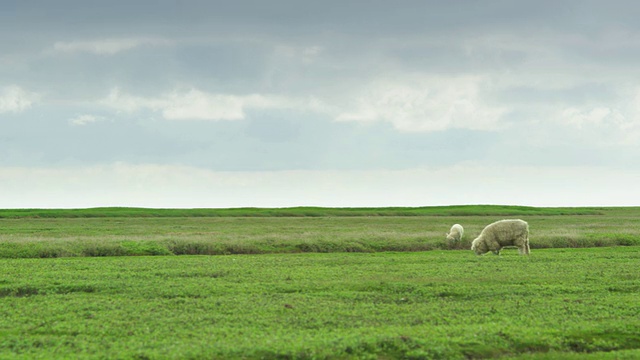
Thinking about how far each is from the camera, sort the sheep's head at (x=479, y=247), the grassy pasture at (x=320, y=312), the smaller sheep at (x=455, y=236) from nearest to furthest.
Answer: the grassy pasture at (x=320, y=312)
the sheep's head at (x=479, y=247)
the smaller sheep at (x=455, y=236)

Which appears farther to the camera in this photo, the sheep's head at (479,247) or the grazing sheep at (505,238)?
the sheep's head at (479,247)

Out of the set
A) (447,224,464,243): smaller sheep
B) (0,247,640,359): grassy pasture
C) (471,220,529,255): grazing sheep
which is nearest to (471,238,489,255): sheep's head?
(471,220,529,255): grazing sheep

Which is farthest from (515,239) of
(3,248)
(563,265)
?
(3,248)

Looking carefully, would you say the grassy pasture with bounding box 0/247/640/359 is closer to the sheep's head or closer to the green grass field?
the green grass field

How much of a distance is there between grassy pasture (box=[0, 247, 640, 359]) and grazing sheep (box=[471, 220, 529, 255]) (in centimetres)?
785

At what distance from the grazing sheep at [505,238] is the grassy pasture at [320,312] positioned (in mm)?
7853

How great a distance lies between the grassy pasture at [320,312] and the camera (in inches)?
490

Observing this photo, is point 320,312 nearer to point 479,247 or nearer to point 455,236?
point 479,247

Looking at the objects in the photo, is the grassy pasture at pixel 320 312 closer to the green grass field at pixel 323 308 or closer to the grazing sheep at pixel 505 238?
the green grass field at pixel 323 308

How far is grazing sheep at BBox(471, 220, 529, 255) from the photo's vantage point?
3441 cm

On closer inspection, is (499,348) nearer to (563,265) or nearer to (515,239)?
(563,265)

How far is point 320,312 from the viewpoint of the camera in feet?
52.8

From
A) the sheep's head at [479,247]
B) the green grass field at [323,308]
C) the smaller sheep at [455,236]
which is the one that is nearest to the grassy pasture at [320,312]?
the green grass field at [323,308]

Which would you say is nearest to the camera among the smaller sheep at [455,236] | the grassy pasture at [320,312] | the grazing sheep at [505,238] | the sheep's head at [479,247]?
the grassy pasture at [320,312]
